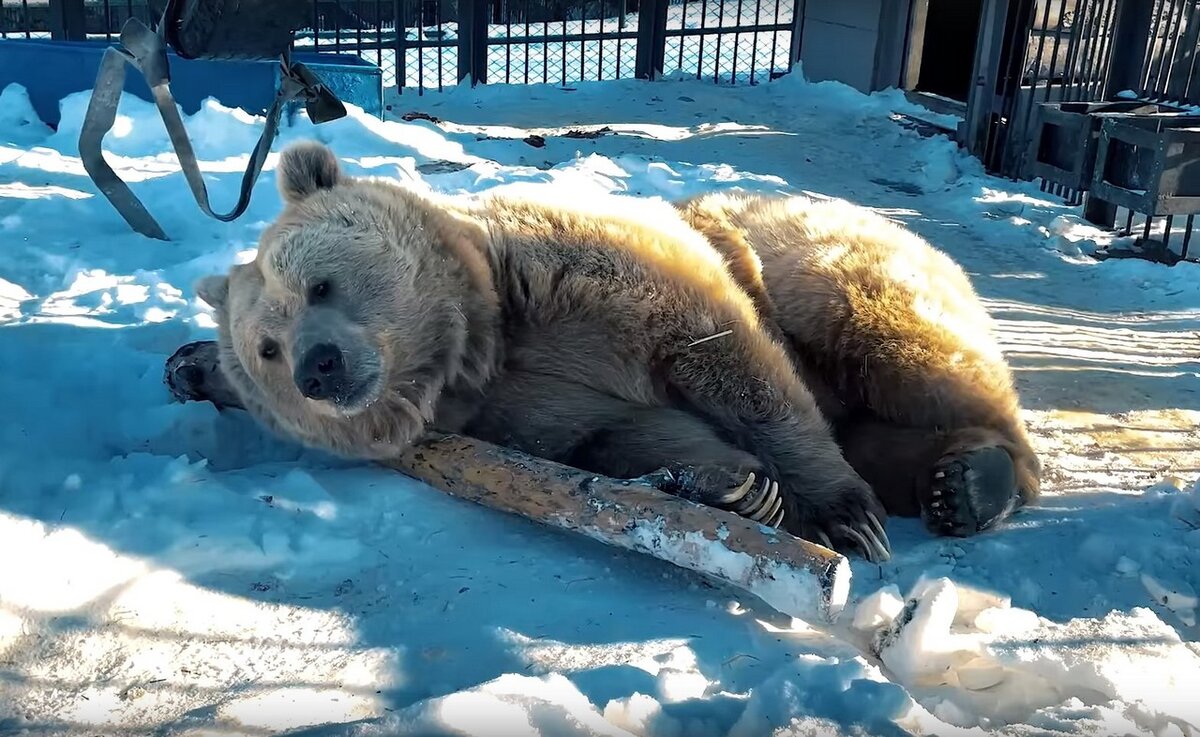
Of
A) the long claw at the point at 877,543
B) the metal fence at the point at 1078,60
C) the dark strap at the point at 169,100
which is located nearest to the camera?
the long claw at the point at 877,543

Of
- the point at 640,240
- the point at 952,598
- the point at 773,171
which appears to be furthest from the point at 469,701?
the point at 773,171

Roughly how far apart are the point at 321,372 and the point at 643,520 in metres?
0.97

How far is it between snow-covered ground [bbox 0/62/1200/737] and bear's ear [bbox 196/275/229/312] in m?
0.37

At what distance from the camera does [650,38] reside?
14367mm

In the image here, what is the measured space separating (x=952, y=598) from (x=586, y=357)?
132 cm

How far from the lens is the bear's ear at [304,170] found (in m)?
3.19

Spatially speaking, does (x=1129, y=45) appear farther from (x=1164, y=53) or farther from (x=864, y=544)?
(x=864, y=544)

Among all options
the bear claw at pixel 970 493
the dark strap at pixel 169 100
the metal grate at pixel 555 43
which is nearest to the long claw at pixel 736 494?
the bear claw at pixel 970 493

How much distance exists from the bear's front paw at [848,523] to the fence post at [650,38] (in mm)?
12297

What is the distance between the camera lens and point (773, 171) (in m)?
8.92

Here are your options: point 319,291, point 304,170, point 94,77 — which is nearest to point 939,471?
point 319,291

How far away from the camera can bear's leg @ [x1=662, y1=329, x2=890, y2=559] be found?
3020 millimetres

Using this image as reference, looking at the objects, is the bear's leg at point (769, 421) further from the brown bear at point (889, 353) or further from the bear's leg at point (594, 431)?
the brown bear at point (889, 353)

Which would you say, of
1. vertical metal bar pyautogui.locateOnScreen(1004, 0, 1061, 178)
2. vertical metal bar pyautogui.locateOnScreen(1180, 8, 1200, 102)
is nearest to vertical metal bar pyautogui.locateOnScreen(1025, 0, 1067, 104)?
vertical metal bar pyautogui.locateOnScreen(1004, 0, 1061, 178)
